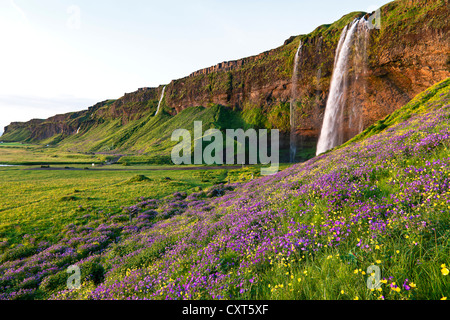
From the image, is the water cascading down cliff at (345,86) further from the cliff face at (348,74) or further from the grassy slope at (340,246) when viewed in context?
the grassy slope at (340,246)

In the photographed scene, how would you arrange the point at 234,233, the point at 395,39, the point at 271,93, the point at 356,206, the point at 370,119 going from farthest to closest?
the point at 271,93
the point at 370,119
the point at 395,39
the point at 234,233
the point at 356,206

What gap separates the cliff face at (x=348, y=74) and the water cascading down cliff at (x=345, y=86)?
0.31 m

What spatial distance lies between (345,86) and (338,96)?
132 inches

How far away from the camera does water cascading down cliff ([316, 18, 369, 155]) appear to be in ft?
191

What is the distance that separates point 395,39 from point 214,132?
73.6 meters

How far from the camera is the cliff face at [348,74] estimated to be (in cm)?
4744

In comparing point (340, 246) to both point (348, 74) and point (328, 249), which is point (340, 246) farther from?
point (348, 74)

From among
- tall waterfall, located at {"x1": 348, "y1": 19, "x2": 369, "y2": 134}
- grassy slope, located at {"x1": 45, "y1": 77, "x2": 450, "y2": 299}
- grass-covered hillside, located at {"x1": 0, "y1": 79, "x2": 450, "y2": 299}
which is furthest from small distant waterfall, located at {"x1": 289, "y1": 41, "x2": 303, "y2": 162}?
grassy slope, located at {"x1": 45, "y1": 77, "x2": 450, "y2": 299}

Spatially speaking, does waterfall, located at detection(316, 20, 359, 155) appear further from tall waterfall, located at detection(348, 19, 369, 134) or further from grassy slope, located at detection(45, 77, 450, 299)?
grassy slope, located at detection(45, 77, 450, 299)

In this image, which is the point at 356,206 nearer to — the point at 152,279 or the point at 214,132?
the point at 152,279

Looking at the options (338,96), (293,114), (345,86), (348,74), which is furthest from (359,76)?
(293,114)

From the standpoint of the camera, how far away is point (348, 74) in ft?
198

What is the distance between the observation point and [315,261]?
152 inches
